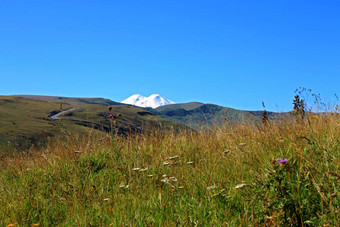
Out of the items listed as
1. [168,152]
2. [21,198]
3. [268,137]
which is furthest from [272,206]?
[21,198]

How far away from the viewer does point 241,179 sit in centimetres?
388

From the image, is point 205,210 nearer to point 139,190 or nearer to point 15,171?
point 139,190

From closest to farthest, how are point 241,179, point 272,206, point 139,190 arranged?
point 272,206 → point 241,179 → point 139,190

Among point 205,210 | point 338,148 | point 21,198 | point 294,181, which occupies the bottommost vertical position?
point 21,198

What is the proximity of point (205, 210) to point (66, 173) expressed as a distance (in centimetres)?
313

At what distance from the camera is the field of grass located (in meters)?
2.82

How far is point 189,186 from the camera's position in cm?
393

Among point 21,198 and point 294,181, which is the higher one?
point 294,181

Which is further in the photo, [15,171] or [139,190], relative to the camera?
[15,171]

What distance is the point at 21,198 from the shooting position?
4.48 m

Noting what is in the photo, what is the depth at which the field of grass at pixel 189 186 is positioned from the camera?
282 centimetres

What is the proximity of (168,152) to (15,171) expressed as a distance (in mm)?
3284

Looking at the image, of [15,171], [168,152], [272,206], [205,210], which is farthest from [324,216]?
[15,171]

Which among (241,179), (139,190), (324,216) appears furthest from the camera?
(139,190)
